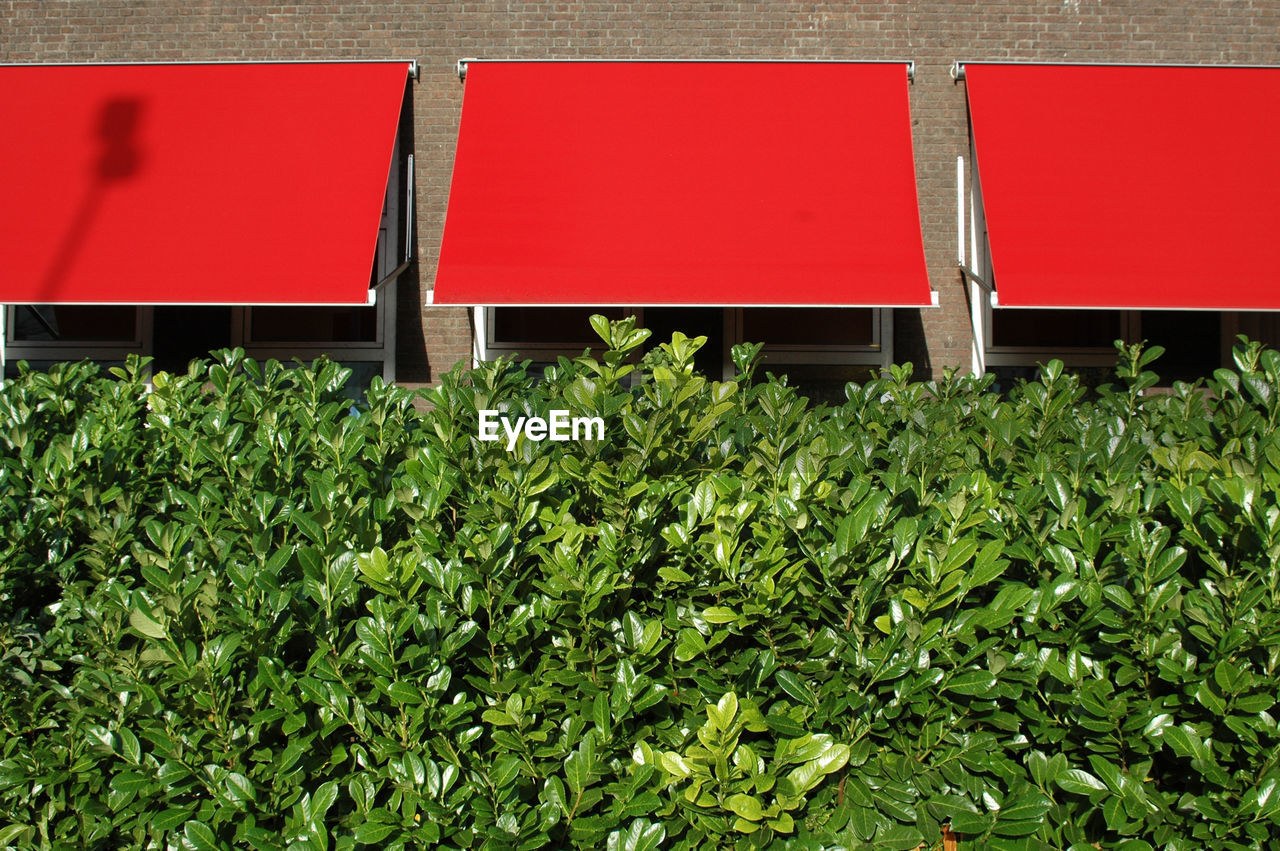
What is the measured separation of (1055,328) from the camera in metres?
7.94

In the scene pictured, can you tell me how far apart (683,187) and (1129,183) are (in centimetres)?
326

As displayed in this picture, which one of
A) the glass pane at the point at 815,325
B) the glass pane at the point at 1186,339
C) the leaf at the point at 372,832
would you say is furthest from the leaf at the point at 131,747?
the glass pane at the point at 1186,339

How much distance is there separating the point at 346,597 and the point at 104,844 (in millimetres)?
828

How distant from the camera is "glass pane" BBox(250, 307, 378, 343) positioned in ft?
26.1

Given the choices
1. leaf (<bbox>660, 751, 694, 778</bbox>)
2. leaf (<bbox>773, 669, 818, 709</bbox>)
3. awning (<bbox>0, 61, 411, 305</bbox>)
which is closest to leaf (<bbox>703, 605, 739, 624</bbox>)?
leaf (<bbox>773, 669, 818, 709</bbox>)

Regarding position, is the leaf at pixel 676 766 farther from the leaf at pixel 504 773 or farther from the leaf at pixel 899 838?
the leaf at pixel 899 838

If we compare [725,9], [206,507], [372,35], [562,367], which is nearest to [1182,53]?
[725,9]

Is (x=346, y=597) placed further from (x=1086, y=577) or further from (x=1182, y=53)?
(x=1182, y=53)

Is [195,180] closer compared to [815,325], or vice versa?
[195,180]

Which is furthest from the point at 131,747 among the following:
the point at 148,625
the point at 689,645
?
the point at 689,645

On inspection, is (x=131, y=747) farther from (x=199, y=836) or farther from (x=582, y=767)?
(x=582, y=767)

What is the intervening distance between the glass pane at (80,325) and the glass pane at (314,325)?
1080mm

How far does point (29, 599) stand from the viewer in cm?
248

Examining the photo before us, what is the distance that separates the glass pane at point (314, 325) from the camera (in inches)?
313
